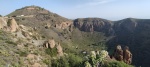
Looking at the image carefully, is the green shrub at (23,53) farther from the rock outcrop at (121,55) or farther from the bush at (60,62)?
the rock outcrop at (121,55)

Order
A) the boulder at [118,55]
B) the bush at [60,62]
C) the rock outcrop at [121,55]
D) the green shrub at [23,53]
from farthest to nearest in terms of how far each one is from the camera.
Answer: the rock outcrop at [121,55] < the boulder at [118,55] < the bush at [60,62] < the green shrub at [23,53]

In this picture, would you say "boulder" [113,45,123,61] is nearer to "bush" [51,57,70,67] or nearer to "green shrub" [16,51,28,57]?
"bush" [51,57,70,67]

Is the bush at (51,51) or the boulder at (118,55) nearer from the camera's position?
the bush at (51,51)

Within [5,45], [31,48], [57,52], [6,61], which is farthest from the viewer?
[57,52]

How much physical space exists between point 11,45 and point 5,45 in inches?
116

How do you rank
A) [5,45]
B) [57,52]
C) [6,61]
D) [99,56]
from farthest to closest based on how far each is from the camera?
[57,52], [5,45], [6,61], [99,56]

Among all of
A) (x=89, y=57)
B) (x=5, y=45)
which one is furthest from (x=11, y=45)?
(x=89, y=57)

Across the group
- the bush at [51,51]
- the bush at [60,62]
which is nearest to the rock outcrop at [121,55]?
the bush at [51,51]

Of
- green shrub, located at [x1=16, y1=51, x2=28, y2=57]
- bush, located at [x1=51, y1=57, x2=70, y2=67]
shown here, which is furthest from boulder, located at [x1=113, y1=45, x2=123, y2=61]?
green shrub, located at [x1=16, y1=51, x2=28, y2=57]

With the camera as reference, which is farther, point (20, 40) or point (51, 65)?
point (20, 40)

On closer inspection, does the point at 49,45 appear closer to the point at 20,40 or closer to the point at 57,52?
the point at 57,52

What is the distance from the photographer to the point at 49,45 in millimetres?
96812

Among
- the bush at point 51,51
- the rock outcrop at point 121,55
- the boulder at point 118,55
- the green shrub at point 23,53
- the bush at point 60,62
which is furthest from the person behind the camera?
the rock outcrop at point 121,55

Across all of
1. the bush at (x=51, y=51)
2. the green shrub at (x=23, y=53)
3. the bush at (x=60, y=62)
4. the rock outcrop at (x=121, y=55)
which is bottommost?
the rock outcrop at (x=121, y=55)
